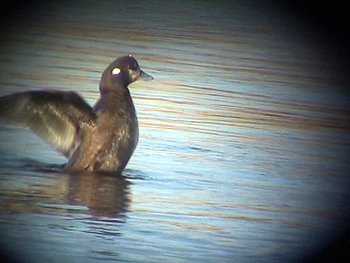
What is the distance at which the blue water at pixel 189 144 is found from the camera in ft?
17.9

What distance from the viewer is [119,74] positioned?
7172 millimetres

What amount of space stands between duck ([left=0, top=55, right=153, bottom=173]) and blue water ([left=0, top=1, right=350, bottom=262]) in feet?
0.47

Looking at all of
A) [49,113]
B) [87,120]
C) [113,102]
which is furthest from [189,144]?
[49,113]

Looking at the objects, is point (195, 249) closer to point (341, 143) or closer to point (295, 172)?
point (295, 172)

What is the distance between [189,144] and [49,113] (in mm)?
1144

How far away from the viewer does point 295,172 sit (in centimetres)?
705

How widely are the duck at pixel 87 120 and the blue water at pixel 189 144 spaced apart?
14 centimetres

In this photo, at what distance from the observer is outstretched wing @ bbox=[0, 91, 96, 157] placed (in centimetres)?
670

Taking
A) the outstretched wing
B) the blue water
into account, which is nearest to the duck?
the outstretched wing

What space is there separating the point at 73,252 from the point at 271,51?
5090 mm

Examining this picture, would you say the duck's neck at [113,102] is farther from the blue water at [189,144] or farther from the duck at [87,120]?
the blue water at [189,144]

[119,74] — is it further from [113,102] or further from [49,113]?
[49,113]

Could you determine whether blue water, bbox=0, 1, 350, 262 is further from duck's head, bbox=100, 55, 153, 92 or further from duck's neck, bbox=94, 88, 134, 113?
duck's head, bbox=100, 55, 153, 92

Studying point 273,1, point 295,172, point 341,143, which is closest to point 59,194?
point 295,172
